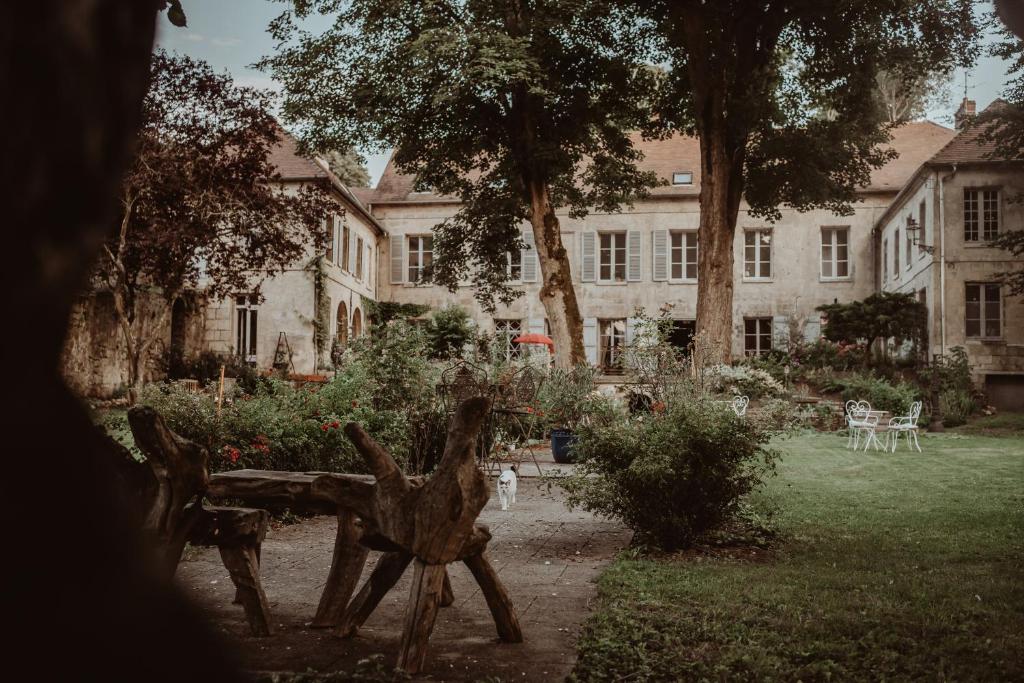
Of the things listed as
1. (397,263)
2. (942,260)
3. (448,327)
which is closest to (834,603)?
(942,260)

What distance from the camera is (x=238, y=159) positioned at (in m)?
17.6

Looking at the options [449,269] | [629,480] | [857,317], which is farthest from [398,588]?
[857,317]

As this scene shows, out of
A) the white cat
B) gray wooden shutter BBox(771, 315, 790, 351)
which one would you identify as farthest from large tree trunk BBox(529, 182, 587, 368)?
gray wooden shutter BBox(771, 315, 790, 351)

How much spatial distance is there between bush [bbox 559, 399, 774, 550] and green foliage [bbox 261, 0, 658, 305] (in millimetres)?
9782

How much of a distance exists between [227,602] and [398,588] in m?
0.97

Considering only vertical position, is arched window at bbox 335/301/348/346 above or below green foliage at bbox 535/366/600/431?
above

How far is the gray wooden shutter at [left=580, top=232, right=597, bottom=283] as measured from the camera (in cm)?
3125

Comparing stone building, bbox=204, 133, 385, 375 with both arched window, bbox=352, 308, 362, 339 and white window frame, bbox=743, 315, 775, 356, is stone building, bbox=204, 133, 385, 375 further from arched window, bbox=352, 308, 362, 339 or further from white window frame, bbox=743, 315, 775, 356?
white window frame, bbox=743, 315, 775, 356

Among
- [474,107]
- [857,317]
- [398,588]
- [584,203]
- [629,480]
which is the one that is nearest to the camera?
[398,588]

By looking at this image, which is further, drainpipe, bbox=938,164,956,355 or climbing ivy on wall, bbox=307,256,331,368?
climbing ivy on wall, bbox=307,256,331,368

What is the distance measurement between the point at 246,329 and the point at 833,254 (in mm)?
19193

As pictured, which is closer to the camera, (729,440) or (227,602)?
(227,602)

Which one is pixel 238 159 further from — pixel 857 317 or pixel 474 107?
pixel 857 317

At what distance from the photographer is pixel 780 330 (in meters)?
29.5
